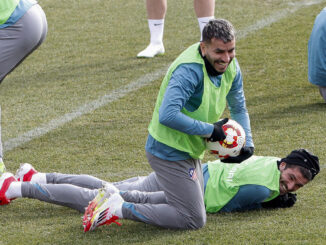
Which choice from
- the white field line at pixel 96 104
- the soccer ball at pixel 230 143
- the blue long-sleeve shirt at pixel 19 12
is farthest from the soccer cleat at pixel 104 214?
the white field line at pixel 96 104

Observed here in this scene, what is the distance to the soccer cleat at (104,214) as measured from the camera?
15.5ft

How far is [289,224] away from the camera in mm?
4797

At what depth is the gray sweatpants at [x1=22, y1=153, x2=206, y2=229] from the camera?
188 inches

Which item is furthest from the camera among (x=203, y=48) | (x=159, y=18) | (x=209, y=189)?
(x=159, y=18)

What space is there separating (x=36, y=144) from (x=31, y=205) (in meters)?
1.47

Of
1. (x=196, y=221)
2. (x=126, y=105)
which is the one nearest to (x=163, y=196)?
(x=196, y=221)

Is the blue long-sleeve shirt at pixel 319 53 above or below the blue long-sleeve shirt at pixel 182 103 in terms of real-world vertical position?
below

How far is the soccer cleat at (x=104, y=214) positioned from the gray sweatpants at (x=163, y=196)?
2.7 inches

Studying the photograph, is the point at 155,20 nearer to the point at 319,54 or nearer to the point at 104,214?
the point at 319,54

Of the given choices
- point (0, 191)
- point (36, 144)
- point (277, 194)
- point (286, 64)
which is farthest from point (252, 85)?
point (0, 191)

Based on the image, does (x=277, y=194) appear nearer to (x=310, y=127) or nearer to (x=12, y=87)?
(x=310, y=127)

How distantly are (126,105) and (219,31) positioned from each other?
134 inches

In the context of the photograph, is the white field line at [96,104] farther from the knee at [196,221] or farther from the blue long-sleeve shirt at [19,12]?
the knee at [196,221]

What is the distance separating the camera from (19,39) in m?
5.34
